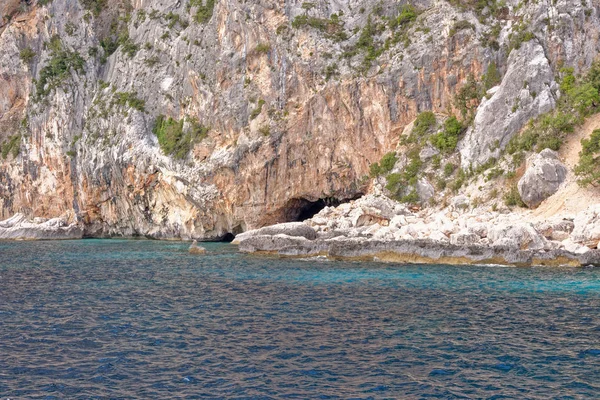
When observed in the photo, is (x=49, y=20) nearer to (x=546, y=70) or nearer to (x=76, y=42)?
(x=76, y=42)

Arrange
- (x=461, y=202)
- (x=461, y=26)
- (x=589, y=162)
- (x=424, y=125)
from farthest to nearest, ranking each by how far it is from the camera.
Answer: (x=461, y=26) < (x=424, y=125) < (x=461, y=202) < (x=589, y=162)

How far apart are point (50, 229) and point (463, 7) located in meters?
45.1

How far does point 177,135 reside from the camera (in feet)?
172

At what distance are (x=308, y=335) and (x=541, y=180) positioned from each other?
22.9m

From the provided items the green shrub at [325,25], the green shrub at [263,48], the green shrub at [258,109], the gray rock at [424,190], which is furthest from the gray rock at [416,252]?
the green shrub at [325,25]

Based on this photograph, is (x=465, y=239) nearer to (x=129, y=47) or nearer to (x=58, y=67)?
(x=129, y=47)

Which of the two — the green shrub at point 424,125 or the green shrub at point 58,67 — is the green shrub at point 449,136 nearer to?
the green shrub at point 424,125

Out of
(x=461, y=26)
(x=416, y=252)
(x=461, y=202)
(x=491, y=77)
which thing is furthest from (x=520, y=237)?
(x=461, y=26)

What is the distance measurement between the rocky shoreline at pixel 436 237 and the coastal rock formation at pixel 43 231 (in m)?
28.8

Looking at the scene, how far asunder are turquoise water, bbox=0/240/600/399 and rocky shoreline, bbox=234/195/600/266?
2.01m

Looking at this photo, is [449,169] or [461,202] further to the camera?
[449,169]

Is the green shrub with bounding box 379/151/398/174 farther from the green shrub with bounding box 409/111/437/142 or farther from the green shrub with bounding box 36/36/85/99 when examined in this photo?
the green shrub with bounding box 36/36/85/99

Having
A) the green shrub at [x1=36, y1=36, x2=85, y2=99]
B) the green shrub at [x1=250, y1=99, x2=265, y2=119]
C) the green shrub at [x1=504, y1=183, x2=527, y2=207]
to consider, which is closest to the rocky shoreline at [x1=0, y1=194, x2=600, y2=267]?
the green shrub at [x1=504, y1=183, x2=527, y2=207]

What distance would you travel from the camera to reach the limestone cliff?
40.1 meters
